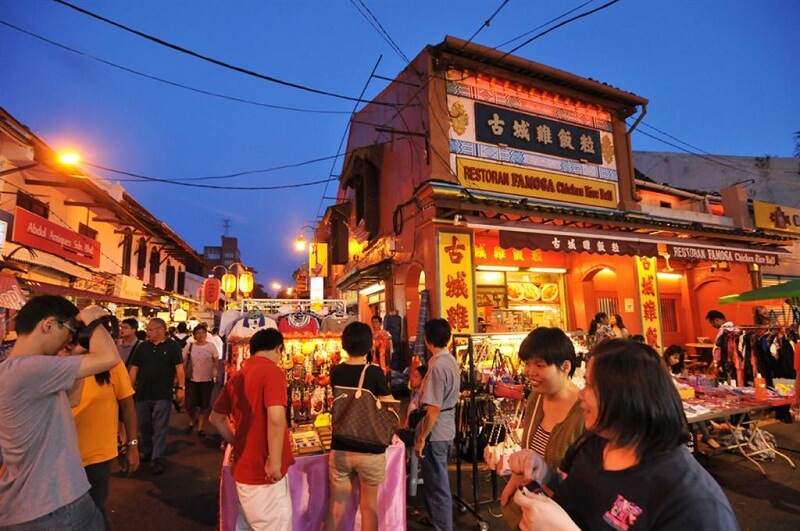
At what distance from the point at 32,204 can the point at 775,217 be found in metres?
23.6

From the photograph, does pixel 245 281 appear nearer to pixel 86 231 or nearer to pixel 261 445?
pixel 86 231

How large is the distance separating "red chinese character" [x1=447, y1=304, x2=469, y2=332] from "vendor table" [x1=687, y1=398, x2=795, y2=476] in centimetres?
436

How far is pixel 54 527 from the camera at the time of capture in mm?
2295

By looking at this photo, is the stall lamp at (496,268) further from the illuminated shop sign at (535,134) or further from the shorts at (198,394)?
the shorts at (198,394)

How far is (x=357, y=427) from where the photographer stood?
3.55m

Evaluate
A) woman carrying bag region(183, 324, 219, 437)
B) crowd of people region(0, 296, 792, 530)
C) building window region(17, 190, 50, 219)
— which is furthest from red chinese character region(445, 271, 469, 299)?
building window region(17, 190, 50, 219)

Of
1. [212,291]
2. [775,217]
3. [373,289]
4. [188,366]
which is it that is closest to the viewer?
[188,366]

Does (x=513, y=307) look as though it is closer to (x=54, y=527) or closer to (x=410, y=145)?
(x=410, y=145)

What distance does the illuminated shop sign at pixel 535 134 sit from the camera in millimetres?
10492

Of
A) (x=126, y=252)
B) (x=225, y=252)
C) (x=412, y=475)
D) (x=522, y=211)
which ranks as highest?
(x=225, y=252)

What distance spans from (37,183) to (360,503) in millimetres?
13401

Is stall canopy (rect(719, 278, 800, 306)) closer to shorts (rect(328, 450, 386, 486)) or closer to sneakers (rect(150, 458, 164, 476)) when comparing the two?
shorts (rect(328, 450, 386, 486))

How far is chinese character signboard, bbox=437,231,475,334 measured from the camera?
352 inches

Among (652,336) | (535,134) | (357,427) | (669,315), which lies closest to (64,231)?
(357,427)
